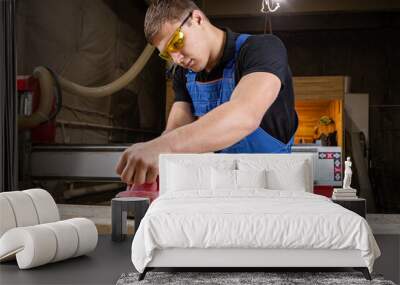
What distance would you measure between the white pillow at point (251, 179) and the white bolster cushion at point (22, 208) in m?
1.33

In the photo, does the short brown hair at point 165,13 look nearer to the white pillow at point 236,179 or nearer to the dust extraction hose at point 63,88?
the white pillow at point 236,179

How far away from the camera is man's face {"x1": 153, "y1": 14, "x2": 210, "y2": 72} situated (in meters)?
3.43

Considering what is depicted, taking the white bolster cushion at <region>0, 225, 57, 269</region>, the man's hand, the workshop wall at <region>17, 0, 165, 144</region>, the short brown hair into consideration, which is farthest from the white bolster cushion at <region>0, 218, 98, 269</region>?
the workshop wall at <region>17, 0, 165, 144</region>

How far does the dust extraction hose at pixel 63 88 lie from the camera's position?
5.04 metres

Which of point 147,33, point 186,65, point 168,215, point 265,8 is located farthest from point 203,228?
point 265,8

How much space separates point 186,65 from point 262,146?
775 mm

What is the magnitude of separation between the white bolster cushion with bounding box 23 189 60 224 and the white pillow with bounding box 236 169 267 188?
1.22m

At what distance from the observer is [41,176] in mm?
5203

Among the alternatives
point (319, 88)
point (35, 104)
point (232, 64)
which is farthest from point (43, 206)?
point (319, 88)

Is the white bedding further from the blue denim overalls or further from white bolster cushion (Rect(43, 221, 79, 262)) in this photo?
the blue denim overalls

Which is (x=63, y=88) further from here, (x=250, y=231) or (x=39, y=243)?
(x=250, y=231)

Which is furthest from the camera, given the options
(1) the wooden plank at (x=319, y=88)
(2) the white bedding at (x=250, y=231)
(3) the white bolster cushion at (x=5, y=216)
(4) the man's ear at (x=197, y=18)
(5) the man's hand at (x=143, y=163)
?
(1) the wooden plank at (x=319, y=88)

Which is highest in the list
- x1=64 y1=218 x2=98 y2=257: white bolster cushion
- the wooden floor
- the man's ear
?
the man's ear

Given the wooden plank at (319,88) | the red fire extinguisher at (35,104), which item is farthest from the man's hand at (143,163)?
the wooden plank at (319,88)
